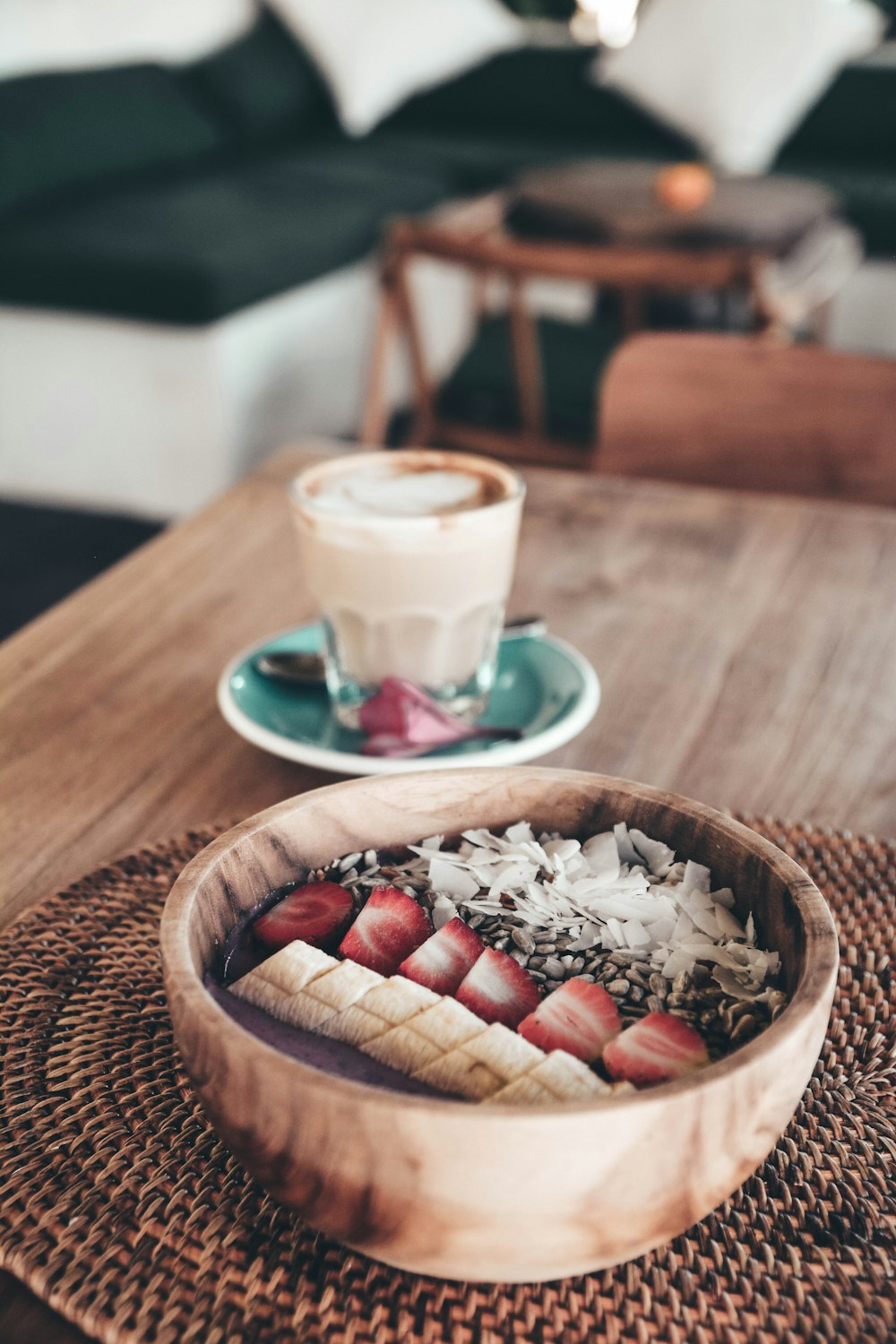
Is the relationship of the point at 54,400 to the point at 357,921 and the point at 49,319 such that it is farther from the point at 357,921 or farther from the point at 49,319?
the point at 357,921

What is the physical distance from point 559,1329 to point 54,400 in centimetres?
263

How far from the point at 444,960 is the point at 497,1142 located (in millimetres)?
99

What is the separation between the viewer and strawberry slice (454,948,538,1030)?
363 millimetres

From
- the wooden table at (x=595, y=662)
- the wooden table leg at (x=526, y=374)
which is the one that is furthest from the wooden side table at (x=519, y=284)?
the wooden table at (x=595, y=662)

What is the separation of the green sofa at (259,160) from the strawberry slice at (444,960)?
2.20 m

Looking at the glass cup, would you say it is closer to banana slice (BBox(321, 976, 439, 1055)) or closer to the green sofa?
banana slice (BBox(321, 976, 439, 1055))

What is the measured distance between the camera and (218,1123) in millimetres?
324

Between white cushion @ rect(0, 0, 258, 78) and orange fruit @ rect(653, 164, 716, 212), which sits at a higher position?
white cushion @ rect(0, 0, 258, 78)

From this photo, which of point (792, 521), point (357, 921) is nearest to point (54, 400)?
point (792, 521)

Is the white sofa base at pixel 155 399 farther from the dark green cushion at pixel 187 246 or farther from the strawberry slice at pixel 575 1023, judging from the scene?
the strawberry slice at pixel 575 1023

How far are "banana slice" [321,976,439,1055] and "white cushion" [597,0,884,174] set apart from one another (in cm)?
367

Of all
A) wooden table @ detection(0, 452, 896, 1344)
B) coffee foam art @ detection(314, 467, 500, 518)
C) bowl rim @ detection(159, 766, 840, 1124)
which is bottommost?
wooden table @ detection(0, 452, 896, 1344)

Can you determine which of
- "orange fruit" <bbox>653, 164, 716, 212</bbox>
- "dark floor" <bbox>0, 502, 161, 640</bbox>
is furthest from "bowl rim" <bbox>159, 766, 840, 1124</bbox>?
"orange fruit" <bbox>653, 164, 716, 212</bbox>

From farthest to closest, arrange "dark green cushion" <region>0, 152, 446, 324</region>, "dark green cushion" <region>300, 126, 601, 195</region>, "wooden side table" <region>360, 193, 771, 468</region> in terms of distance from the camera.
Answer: "dark green cushion" <region>300, 126, 601, 195</region>
"dark green cushion" <region>0, 152, 446, 324</region>
"wooden side table" <region>360, 193, 771, 468</region>
